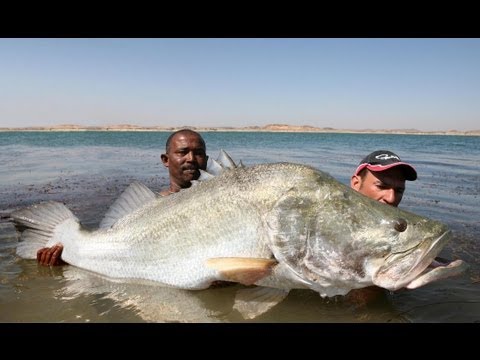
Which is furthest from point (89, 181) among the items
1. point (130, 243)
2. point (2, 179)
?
point (130, 243)

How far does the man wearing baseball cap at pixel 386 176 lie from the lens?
4730 millimetres

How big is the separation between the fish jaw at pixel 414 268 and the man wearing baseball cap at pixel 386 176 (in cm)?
171

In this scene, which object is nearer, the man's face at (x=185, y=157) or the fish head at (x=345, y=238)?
the fish head at (x=345, y=238)

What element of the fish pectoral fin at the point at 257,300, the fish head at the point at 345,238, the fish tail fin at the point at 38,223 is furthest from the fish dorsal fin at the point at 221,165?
the fish tail fin at the point at 38,223

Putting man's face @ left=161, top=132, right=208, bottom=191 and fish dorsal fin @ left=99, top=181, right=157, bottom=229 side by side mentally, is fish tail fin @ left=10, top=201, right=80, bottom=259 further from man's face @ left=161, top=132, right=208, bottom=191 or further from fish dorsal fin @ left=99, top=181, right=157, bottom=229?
man's face @ left=161, top=132, right=208, bottom=191

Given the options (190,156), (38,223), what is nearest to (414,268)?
(190,156)

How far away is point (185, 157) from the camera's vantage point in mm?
6375

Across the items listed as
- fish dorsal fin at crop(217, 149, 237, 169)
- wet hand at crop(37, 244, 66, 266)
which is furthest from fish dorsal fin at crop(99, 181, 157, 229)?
fish dorsal fin at crop(217, 149, 237, 169)

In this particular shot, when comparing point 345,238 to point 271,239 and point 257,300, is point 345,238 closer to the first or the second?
point 271,239

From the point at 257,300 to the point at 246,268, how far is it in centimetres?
65

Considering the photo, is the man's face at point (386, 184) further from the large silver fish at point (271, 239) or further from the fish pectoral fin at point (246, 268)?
the fish pectoral fin at point (246, 268)

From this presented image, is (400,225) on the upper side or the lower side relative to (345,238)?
upper

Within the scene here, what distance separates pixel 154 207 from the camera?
440cm
